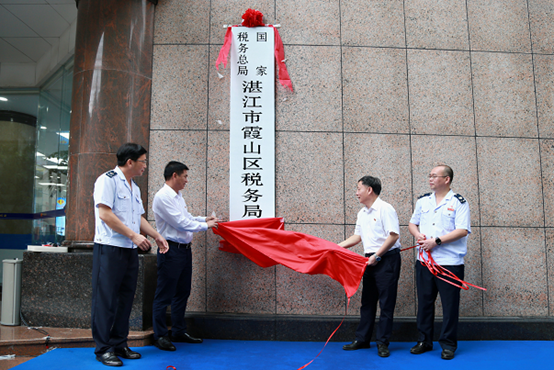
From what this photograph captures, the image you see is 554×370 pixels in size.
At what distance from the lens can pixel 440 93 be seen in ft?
14.6

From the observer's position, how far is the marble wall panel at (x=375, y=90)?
4.36 m

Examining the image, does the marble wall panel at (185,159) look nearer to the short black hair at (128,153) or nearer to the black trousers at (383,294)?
the short black hair at (128,153)

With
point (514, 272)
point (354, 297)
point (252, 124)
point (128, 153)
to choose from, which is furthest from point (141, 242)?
point (514, 272)

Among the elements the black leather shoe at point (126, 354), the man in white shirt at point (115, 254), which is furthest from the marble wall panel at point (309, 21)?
the black leather shoe at point (126, 354)

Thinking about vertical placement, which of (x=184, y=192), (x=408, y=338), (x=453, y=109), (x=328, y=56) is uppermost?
(x=328, y=56)

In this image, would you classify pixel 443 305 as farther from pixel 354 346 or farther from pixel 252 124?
pixel 252 124

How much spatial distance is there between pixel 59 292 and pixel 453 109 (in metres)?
4.95

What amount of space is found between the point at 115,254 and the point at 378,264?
7.89 feet

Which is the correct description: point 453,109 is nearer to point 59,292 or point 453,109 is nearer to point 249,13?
point 249,13

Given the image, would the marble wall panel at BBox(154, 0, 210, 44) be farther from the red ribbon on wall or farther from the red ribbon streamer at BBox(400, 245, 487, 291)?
the red ribbon streamer at BBox(400, 245, 487, 291)

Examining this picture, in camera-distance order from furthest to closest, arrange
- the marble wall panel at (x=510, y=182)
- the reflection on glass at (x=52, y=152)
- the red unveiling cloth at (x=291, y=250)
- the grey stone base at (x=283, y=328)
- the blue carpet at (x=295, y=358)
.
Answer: the reflection on glass at (x=52, y=152) < the marble wall panel at (x=510, y=182) < the grey stone base at (x=283, y=328) < the red unveiling cloth at (x=291, y=250) < the blue carpet at (x=295, y=358)

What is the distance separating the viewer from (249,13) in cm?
435

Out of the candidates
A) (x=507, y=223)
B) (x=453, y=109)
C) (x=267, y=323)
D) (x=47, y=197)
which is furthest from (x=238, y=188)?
(x=47, y=197)

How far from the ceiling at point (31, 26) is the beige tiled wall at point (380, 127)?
251 centimetres
